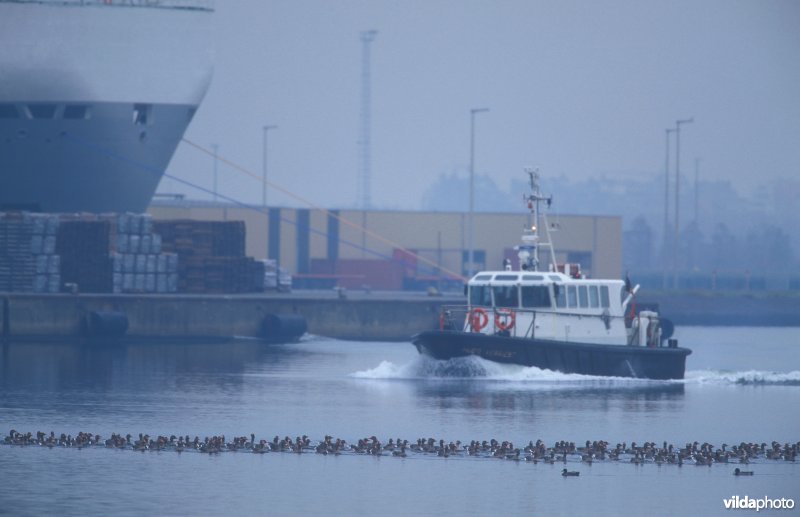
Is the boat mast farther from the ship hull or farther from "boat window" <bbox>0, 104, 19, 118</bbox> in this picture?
"boat window" <bbox>0, 104, 19, 118</bbox>

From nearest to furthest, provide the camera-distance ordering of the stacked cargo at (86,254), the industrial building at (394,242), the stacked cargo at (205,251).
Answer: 1. the stacked cargo at (86,254)
2. the stacked cargo at (205,251)
3. the industrial building at (394,242)

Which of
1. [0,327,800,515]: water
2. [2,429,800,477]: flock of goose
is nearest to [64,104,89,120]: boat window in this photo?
[0,327,800,515]: water

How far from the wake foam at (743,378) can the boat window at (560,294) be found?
6150 millimetres

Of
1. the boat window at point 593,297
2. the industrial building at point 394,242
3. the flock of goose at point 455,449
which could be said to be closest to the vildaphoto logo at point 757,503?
the flock of goose at point 455,449

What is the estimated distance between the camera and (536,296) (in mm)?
48781

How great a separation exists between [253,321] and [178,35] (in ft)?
51.9

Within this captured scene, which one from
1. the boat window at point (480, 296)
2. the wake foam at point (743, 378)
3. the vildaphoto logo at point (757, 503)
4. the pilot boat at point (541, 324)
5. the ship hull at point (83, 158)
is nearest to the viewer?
the vildaphoto logo at point (757, 503)

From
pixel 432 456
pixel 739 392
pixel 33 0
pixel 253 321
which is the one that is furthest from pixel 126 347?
pixel 432 456

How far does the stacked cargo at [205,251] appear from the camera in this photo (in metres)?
69.0

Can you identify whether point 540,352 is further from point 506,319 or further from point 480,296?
point 480,296

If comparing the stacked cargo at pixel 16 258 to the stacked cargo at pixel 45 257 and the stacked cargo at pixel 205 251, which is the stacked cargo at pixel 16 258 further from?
the stacked cargo at pixel 205 251

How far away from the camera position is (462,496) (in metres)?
30.2

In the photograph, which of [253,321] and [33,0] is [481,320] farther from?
[33,0]

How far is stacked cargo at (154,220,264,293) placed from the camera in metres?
69.0
